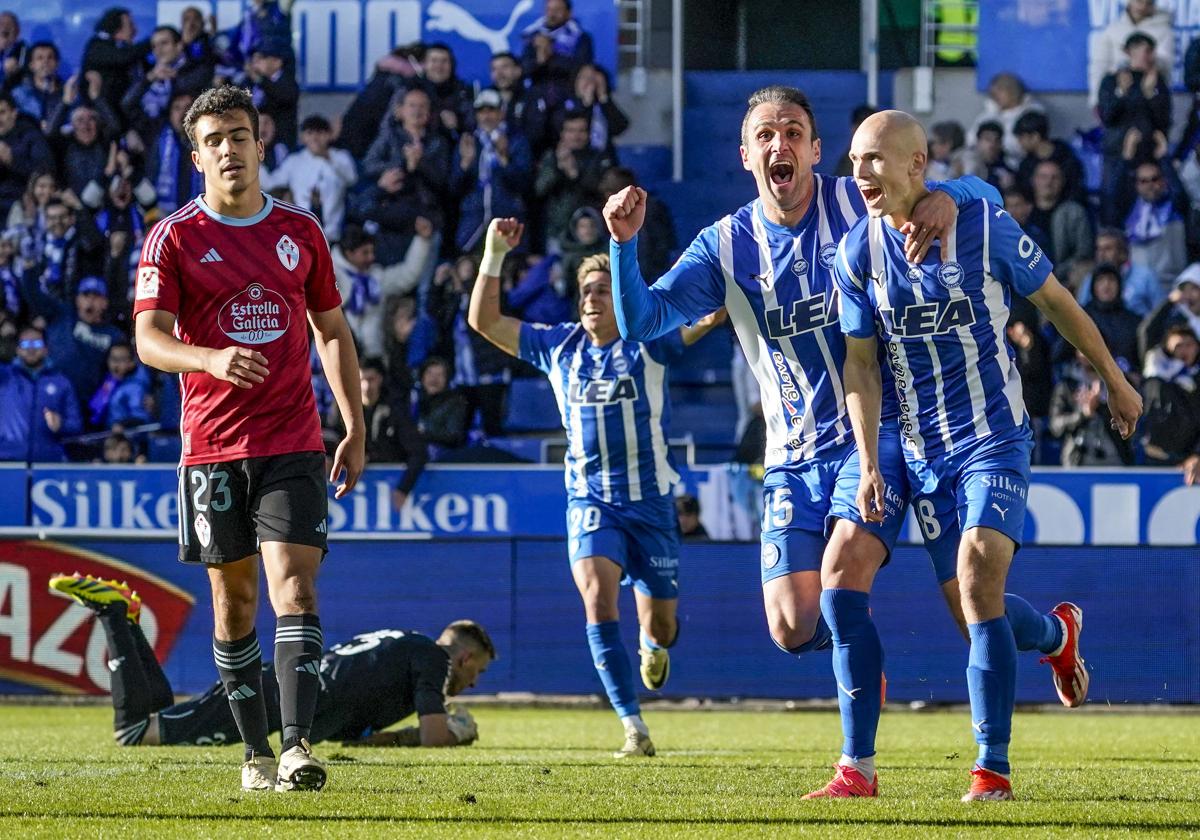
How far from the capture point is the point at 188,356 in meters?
5.52

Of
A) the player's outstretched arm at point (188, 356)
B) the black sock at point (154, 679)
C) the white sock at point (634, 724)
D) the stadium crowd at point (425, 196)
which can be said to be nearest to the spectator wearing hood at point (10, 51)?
the stadium crowd at point (425, 196)

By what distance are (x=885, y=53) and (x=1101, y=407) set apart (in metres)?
5.26

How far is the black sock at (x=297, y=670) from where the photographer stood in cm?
554

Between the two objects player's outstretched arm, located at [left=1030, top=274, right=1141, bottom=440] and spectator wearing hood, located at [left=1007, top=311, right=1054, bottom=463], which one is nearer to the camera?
player's outstretched arm, located at [left=1030, top=274, right=1141, bottom=440]

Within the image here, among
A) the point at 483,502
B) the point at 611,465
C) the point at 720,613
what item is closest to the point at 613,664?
the point at 611,465

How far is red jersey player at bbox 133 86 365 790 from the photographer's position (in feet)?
18.7

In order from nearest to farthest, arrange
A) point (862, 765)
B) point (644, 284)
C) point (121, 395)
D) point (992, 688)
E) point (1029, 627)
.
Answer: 1. point (992, 688)
2. point (862, 765)
3. point (644, 284)
4. point (1029, 627)
5. point (121, 395)

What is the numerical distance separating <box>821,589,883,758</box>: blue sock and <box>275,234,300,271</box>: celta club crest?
213cm

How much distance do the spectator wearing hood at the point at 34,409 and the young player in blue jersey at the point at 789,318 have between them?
9.70 metres

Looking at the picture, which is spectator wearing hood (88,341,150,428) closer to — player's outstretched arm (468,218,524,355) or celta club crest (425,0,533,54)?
celta club crest (425,0,533,54)

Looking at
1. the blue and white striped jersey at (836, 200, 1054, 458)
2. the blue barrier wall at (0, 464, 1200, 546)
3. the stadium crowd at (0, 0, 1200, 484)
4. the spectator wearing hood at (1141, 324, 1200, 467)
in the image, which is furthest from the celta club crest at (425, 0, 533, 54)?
the blue and white striped jersey at (836, 200, 1054, 458)

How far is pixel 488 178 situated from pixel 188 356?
1062 cm

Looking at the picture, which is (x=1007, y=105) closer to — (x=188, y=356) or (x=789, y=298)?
(x=789, y=298)

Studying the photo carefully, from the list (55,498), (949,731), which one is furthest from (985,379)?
(55,498)
